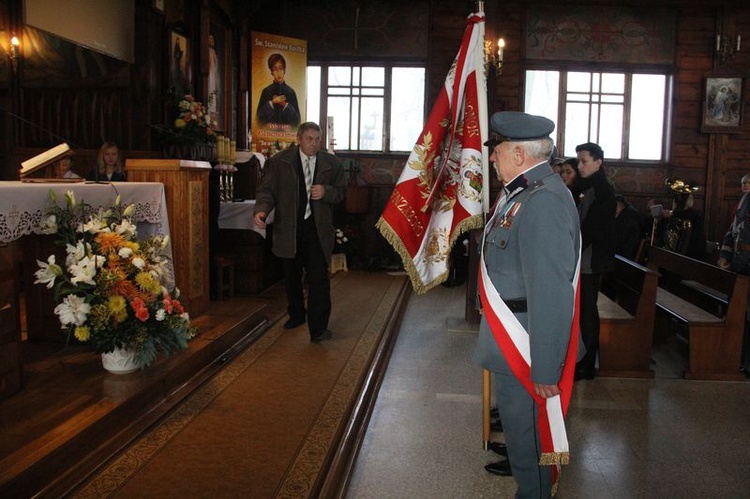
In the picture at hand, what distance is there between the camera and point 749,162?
31.6 feet

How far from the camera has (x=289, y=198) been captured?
4793 mm

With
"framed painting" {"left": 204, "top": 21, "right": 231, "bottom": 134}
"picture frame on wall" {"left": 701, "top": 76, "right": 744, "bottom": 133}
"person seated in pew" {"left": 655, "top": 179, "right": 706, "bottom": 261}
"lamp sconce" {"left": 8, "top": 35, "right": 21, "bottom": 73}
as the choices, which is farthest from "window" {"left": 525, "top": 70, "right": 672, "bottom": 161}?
"lamp sconce" {"left": 8, "top": 35, "right": 21, "bottom": 73}

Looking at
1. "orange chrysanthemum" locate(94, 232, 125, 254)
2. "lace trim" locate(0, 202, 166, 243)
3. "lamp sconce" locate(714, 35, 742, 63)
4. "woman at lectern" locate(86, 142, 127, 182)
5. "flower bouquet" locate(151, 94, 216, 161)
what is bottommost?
"orange chrysanthemum" locate(94, 232, 125, 254)

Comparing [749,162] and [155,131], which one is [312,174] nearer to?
[155,131]

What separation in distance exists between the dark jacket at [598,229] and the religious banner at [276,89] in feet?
17.0

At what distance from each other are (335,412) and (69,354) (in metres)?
1.64

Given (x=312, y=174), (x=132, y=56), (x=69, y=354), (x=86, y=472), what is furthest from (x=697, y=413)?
(x=132, y=56)

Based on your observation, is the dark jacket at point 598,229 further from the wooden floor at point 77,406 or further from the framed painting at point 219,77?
the framed painting at point 219,77

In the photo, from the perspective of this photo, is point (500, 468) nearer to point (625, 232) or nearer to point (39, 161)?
point (39, 161)

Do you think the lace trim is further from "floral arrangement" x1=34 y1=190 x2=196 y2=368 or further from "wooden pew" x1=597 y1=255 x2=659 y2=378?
"wooden pew" x1=597 y1=255 x2=659 y2=378

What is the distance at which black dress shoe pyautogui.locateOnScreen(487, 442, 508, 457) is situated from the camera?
10.6 ft

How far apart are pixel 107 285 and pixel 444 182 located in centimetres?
222

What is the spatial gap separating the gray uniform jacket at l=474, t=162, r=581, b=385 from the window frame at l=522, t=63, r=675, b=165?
25.7 feet

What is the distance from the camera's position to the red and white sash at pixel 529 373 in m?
2.30
